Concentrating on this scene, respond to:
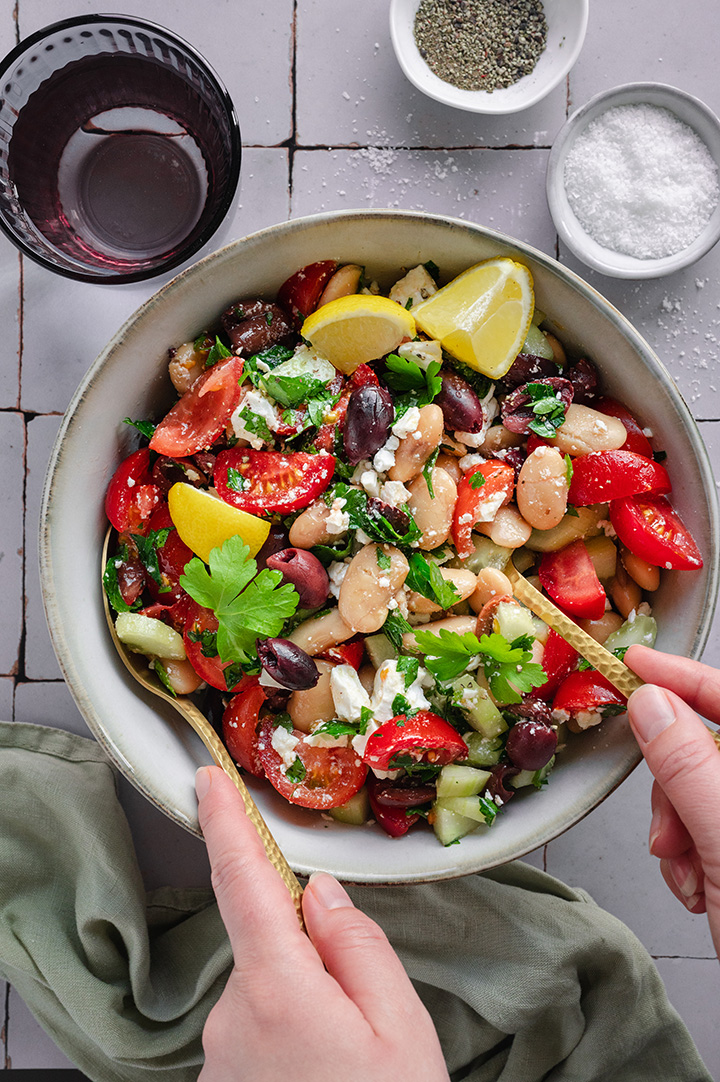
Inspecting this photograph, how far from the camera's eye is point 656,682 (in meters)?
1.10

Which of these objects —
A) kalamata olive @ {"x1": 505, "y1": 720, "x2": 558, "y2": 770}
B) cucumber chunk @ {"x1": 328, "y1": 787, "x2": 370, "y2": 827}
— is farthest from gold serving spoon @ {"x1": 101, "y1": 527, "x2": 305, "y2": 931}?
kalamata olive @ {"x1": 505, "y1": 720, "x2": 558, "y2": 770}

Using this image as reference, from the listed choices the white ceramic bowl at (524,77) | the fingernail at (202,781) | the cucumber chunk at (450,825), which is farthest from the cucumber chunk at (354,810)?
the white ceramic bowl at (524,77)

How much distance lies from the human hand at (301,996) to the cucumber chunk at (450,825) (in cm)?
19

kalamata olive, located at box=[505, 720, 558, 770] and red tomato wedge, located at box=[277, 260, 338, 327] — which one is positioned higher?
red tomato wedge, located at box=[277, 260, 338, 327]

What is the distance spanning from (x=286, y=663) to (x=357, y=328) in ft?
1.47

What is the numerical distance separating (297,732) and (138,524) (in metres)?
0.36

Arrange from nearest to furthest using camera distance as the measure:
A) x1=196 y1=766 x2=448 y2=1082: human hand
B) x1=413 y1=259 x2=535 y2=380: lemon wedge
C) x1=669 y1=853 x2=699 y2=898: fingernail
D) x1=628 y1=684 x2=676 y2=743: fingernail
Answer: x1=196 y1=766 x2=448 y2=1082: human hand < x1=628 y1=684 x2=676 y2=743: fingernail < x1=413 y1=259 x2=535 y2=380: lemon wedge < x1=669 y1=853 x2=699 y2=898: fingernail

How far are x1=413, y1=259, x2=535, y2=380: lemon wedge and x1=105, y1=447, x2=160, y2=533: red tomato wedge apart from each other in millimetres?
434

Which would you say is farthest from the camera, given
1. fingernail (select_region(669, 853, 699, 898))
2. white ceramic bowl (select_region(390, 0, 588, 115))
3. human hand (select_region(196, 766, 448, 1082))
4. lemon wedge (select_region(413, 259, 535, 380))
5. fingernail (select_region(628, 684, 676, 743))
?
white ceramic bowl (select_region(390, 0, 588, 115))

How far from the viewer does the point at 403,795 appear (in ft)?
3.77

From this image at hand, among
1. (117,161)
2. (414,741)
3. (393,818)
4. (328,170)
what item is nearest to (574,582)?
(414,741)

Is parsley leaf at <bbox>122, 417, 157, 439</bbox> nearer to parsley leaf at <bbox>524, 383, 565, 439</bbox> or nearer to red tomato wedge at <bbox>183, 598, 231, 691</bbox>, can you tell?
red tomato wedge at <bbox>183, 598, 231, 691</bbox>

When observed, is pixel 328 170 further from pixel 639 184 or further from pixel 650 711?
pixel 650 711

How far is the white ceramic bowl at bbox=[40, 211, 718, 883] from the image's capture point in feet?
3.62
